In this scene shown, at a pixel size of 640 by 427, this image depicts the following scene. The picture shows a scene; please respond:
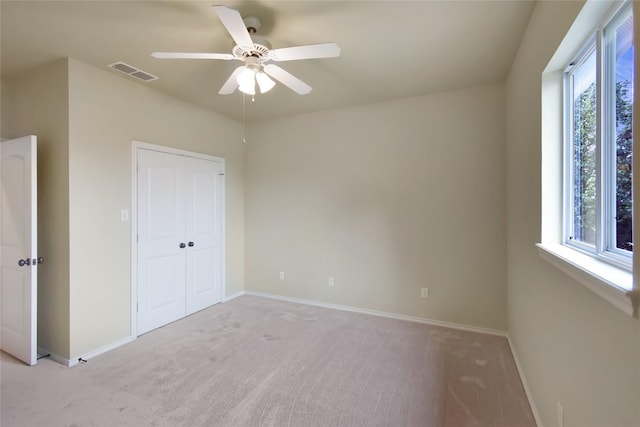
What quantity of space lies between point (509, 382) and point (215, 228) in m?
3.59

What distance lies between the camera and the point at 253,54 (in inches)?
76.2

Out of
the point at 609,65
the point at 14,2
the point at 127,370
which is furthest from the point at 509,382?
the point at 14,2

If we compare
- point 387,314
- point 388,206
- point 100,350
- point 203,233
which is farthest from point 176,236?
point 387,314

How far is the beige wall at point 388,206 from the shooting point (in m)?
3.12

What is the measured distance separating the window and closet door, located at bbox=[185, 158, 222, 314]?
145 inches

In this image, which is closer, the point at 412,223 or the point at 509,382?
the point at 509,382

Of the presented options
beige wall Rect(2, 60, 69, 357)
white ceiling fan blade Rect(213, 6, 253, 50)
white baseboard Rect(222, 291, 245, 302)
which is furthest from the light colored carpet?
white ceiling fan blade Rect(213, 6, 253, 50)

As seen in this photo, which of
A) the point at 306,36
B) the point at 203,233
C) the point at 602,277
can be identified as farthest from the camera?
the point at 203,233

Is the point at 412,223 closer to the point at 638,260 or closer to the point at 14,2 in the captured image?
the point at 638,260

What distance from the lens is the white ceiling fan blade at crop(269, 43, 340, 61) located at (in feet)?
5.72

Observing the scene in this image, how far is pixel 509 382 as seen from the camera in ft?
7.24

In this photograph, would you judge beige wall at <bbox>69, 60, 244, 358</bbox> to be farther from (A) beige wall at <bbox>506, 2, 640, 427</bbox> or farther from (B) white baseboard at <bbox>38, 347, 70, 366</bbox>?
(A) beige wall at <bbox>506, 2, 640, 427</bbox>

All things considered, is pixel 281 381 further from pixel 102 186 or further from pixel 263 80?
pixel 102 186

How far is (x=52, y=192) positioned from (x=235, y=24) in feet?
7.79
